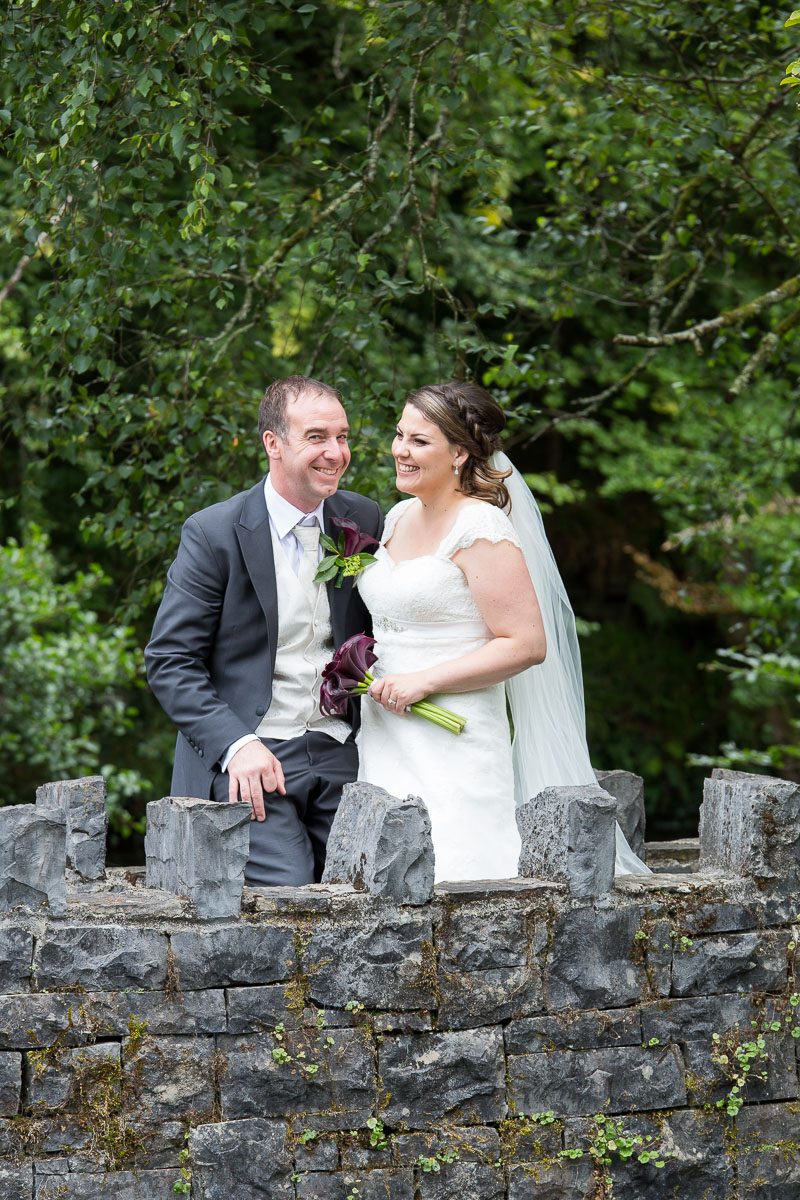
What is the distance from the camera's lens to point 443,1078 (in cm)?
292

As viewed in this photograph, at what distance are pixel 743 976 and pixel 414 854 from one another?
93cm

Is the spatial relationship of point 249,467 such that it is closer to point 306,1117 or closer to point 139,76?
point 139,76

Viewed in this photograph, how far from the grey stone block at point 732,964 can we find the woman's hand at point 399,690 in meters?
0.97

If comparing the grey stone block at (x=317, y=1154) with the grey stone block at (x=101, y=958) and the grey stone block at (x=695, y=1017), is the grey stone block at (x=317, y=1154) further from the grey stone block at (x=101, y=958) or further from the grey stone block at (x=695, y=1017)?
the grey stone block at (x=695, y=1017)

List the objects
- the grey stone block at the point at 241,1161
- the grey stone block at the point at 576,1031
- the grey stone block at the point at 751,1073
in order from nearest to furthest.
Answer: the grey stone block at the point at 241,1161 < the grey stone block at the point at 576,1031 < the grey stone block at the point at 751,1073

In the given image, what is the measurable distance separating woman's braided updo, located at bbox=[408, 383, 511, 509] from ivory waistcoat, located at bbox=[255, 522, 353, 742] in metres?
0.57

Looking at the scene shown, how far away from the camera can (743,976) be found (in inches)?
124

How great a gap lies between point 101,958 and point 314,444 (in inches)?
62.6

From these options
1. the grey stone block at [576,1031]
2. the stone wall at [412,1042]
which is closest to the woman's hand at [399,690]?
the stone wall at [412,1042]

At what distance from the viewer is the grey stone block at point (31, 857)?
2.69m

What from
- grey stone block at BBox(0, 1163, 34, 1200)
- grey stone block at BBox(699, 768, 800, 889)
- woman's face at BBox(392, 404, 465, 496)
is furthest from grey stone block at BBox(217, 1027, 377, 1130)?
woman's face at BBox(392, 404, 465, 496)

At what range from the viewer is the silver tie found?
12.4ft

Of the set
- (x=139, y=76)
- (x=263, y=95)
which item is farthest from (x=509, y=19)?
(x=139, y=76)

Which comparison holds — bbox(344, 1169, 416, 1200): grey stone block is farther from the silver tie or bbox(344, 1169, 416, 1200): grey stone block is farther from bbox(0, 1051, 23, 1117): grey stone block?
the silver tie
